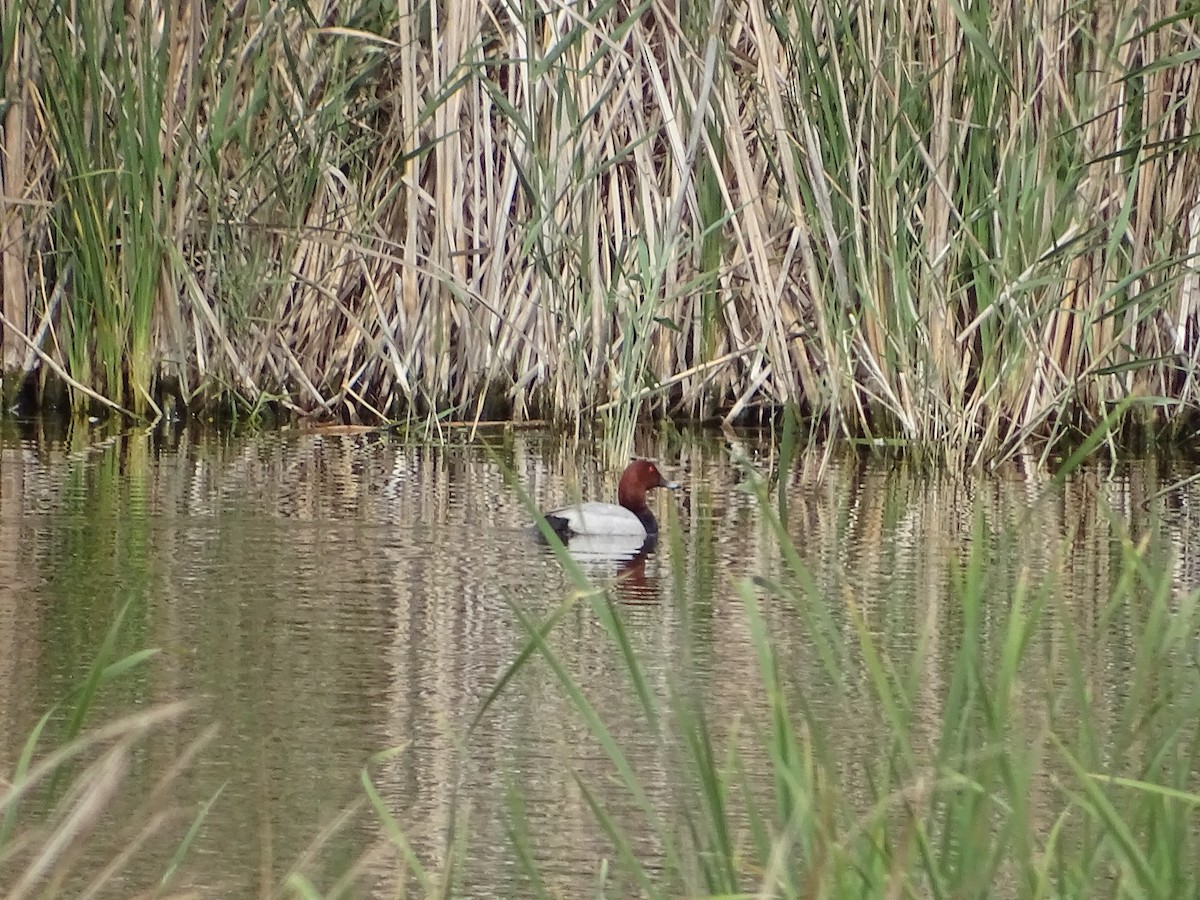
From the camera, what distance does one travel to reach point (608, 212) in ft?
26.3

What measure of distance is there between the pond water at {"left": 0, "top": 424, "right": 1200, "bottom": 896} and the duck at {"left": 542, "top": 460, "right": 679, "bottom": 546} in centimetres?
8

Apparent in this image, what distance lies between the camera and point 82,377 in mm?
8336

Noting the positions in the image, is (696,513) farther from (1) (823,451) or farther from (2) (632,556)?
(1) (823,451)

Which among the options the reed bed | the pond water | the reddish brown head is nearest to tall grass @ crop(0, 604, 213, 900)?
the pond water

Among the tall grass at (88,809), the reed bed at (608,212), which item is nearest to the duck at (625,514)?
the reed bed at (608,212)

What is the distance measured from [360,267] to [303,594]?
3507 mm

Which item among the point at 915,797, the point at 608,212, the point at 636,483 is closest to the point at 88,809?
the point at 915,797

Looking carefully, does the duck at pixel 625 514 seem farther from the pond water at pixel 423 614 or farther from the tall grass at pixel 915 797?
the tall grass at pixel 915 797

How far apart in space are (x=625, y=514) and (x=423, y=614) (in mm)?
1529

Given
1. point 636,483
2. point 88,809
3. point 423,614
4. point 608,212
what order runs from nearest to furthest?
A: point 88,809 → point 423,614 → point 636,483 → point 608,212

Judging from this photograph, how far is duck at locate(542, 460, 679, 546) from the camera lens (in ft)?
20.2

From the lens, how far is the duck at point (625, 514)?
615cm

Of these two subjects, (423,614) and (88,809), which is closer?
(88,809)

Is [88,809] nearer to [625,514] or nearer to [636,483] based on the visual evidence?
[625,514]
